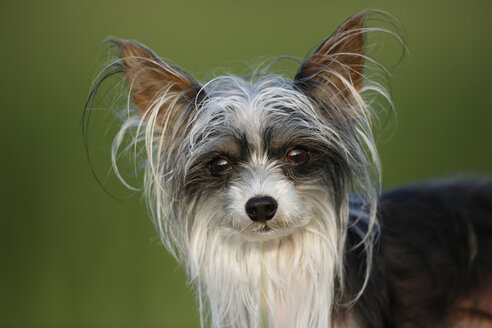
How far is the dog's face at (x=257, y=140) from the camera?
2102mm

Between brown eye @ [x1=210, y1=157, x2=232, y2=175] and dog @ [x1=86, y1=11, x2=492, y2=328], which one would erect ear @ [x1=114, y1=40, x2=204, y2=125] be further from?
brown eye @ [x1=210, y1=157, x2=232, y2=175]

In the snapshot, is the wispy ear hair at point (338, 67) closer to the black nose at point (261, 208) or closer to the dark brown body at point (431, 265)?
the black nose at point (261, 208)

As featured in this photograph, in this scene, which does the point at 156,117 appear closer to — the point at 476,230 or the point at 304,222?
the point at 304,222

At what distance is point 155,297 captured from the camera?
4090mm

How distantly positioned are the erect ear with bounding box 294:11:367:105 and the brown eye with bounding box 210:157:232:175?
379 millimetres

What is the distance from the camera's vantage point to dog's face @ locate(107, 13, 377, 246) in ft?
6.89

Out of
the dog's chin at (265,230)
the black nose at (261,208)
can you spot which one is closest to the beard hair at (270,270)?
the dog's chin at (265,230)

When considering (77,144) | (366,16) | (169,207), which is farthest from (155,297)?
(366,16)

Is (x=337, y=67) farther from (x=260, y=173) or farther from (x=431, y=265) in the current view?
(x=431, y=265)

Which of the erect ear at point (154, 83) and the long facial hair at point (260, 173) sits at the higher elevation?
the erect ear at point (154, 83)

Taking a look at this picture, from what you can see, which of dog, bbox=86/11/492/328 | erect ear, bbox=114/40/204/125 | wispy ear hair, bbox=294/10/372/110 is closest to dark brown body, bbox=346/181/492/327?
dog, bbox=86/11/492/328

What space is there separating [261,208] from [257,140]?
0.76ft

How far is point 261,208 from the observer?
2027mm

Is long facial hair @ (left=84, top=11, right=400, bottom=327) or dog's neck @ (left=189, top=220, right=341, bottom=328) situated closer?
long facial hair @ (left=84, top=11, right=400, bottom=327)
